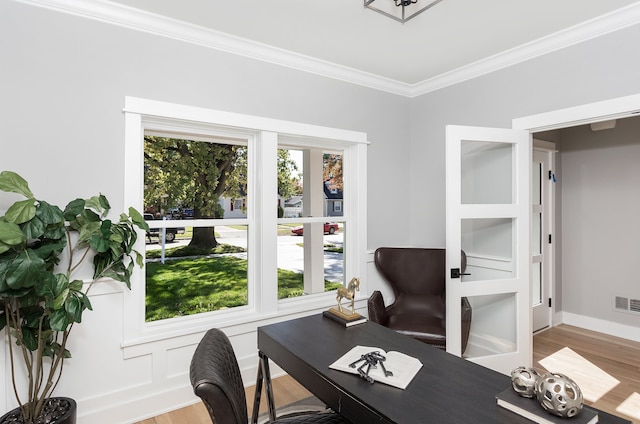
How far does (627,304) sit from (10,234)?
5354mm

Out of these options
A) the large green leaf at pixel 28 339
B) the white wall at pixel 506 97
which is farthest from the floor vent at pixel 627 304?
the large green leaf at pixel 28 339

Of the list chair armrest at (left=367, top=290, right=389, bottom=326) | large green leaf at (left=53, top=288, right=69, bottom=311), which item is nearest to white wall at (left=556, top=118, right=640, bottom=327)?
chair armrest at (left=367, top=290, right=389, bottom=326)

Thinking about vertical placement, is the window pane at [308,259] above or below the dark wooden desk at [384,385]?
above

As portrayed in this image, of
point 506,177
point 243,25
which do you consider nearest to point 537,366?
point 506,177

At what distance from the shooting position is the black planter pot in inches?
73.7

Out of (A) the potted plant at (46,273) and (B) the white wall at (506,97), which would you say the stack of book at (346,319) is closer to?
(A) the potted plant at (46,273)

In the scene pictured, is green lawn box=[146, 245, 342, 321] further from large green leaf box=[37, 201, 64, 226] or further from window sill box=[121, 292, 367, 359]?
large green leaf box=[37, 201, 64, 226]

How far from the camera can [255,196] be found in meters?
2.99

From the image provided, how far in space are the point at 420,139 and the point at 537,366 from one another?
2406mm

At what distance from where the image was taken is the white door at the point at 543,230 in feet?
14.0

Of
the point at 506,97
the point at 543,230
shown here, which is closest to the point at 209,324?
the point at 506,97

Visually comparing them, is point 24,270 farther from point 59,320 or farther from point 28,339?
point 28,339

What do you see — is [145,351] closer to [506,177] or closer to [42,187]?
[42,187]

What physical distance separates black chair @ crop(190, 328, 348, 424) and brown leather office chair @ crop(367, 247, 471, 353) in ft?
5.25
